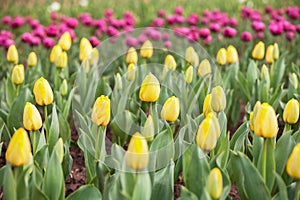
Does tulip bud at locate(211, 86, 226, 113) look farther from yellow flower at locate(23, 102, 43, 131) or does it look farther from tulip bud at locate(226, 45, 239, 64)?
tulip bud at locate(226, 45, 239, 64)

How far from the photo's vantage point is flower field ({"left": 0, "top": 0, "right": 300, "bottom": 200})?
6.13 feet

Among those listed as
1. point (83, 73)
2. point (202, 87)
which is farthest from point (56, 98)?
point (202, 87)

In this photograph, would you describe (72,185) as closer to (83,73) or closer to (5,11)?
(83,73)

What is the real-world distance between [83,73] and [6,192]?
4.89ft

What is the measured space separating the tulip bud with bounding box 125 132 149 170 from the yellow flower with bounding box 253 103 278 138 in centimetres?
40

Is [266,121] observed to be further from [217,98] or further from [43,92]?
[43,92]

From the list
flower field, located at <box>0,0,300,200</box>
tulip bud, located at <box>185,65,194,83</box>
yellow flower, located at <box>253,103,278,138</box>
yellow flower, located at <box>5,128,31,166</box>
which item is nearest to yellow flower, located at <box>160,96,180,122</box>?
flower field, located at <box>0,0,300,200</box>

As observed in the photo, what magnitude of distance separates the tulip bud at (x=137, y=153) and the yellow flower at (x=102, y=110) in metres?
0.35

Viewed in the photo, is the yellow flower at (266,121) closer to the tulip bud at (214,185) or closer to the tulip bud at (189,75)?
the tulip bud at (214,185)

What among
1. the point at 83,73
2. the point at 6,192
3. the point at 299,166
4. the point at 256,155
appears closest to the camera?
the point at 299,166

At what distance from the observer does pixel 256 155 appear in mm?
2283

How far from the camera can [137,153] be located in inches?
67.5

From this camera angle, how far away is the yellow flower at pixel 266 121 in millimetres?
1815

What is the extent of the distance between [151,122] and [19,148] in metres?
0.64
